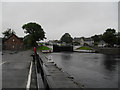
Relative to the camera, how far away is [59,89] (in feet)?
19.8

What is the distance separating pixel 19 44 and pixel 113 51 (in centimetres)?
4085

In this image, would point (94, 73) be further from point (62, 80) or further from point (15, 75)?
point (15, 75)

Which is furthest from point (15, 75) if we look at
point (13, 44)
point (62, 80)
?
point (13, 44)

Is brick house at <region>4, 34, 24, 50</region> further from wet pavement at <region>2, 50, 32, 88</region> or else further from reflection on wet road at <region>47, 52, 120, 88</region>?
wet pavement at <region>2, 50, 32, 88</region>

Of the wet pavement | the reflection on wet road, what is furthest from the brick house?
the wet pavement

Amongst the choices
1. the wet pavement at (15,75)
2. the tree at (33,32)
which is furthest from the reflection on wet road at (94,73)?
the tree at (33,32)

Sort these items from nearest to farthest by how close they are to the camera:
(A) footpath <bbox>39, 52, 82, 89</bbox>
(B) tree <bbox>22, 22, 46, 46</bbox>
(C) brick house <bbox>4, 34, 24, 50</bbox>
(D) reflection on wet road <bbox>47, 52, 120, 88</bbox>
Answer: (A) footpath <bbox>39, 52, 82, 89</bbox> → (D) reflection on wet road <bbox>47, 52, 120, 88</bbox> → (C) brick house <bbox>4, 34, 24, 50</bbox> → (B) tree <bbox>22, 22, 46, 46</bbox>

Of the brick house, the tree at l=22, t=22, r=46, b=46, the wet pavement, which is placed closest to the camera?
the wet pavement

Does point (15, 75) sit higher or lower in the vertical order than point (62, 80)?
higher

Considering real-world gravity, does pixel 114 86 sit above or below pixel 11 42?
below

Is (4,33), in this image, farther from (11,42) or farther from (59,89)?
(59,89)

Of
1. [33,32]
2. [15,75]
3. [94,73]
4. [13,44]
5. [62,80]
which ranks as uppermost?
[33,32]

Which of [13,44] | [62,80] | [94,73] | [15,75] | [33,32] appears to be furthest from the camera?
[33,32]

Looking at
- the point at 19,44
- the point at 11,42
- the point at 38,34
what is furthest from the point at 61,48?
the point at 11,42
